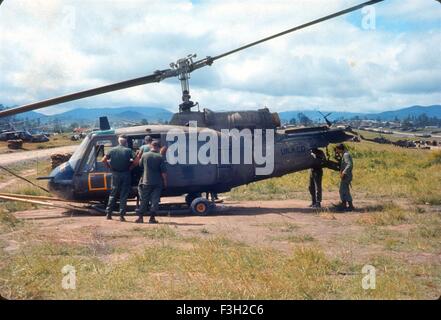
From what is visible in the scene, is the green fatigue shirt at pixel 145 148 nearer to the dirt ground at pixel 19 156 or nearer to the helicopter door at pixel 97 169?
the helicopter door at pixel 97 169

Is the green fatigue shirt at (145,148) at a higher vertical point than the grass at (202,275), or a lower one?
higher

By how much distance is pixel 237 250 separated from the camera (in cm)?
783

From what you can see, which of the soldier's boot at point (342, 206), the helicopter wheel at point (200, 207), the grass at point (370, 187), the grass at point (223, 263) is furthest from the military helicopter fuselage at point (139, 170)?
the grass at point (370, 187)

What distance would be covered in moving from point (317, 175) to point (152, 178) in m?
4.98

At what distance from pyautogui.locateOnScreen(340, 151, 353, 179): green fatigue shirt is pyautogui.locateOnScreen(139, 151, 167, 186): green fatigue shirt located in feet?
16.3

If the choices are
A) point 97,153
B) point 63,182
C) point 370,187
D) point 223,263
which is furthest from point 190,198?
point 370,187

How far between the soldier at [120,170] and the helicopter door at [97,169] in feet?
2.66

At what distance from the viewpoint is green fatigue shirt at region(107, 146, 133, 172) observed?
1145 centimetres

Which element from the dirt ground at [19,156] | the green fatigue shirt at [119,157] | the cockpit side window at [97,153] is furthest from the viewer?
the dirt ground at [19,156]

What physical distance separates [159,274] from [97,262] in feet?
3.55

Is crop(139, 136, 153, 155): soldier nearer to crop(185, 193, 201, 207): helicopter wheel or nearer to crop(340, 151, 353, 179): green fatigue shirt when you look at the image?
crop(185, 193, 201, 207): helicopter wheel

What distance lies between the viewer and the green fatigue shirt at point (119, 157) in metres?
11.4

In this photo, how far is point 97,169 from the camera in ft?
41.0
